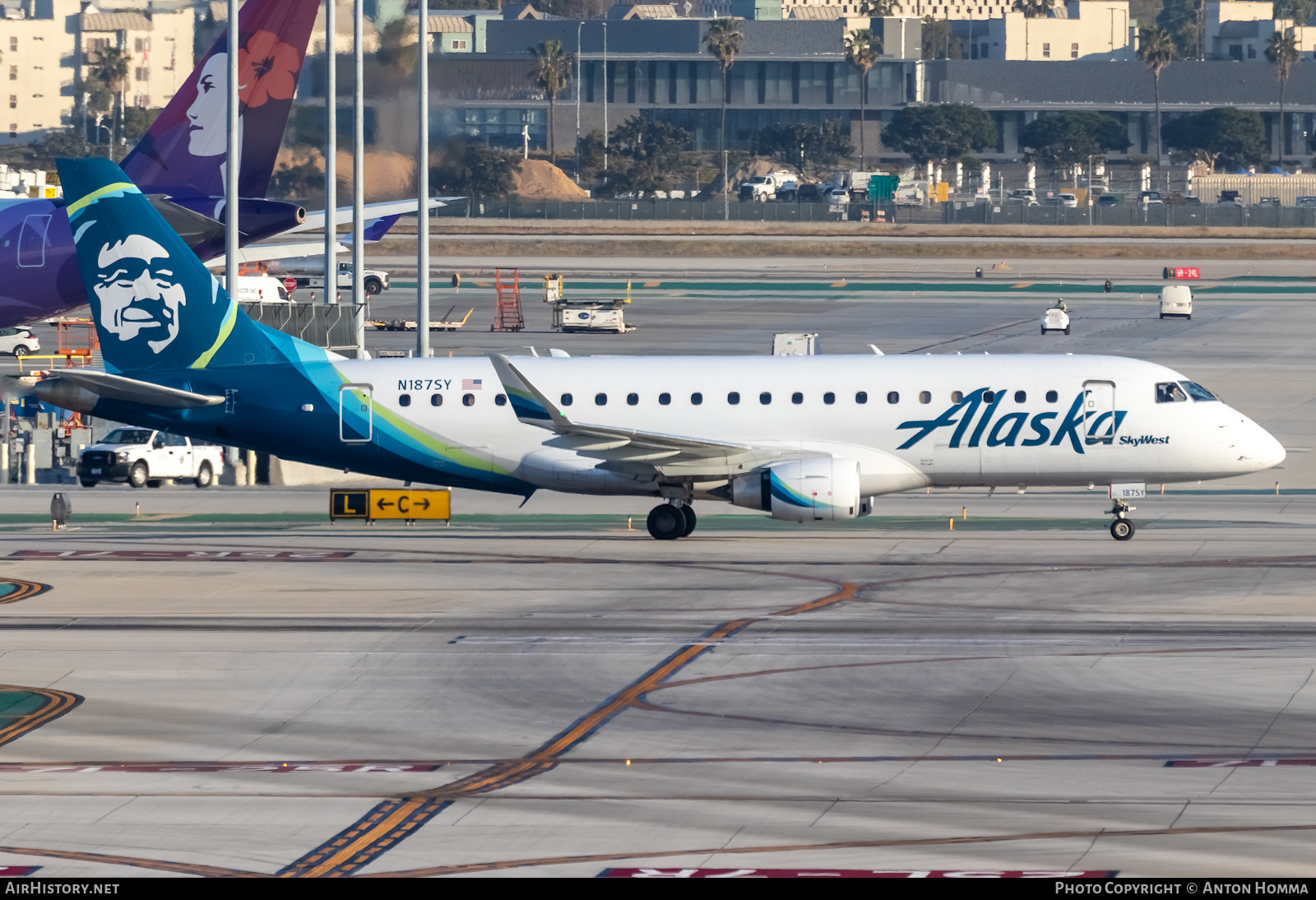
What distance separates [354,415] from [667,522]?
7.90 meters

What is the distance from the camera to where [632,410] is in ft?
144

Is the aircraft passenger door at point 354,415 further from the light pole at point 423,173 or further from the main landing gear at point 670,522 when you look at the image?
the light pole at point 423,173

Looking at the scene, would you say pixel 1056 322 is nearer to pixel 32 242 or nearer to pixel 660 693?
pixel 32 242

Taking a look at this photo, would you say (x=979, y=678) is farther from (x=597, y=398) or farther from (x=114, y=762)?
(x=597, y=398)

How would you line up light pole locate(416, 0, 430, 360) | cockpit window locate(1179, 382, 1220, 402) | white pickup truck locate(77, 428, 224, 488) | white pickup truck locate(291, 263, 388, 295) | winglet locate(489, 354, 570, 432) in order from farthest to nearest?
white pickup truck locate(291, 263, 388, 295) < light pole locate(416, 0, 430, 360) < white pickup truck locate(77, 428, 224, 488) < cockpit window locate(1179, 382, 1220, 402) < winglet locate(489, 354, 570, 432)

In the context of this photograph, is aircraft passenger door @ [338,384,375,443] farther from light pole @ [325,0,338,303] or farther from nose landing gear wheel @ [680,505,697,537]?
light pole @ [325,0,338,303]

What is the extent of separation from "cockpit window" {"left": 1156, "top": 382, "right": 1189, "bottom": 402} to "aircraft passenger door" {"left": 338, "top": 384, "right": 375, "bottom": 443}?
18.6 m

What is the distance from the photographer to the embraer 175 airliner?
4266 cm

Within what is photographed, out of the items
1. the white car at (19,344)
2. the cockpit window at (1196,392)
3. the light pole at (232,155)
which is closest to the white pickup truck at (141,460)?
the light pole at (232,155)

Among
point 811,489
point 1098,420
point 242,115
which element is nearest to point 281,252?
point 242,115

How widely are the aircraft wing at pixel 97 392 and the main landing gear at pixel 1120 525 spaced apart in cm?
2183

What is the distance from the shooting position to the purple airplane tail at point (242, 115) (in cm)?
5734

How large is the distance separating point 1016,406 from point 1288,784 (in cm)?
2194

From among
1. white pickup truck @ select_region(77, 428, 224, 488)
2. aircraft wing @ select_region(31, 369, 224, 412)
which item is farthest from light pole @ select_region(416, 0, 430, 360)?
aircraft wing @ select_region(31, 369, 224, 412)
